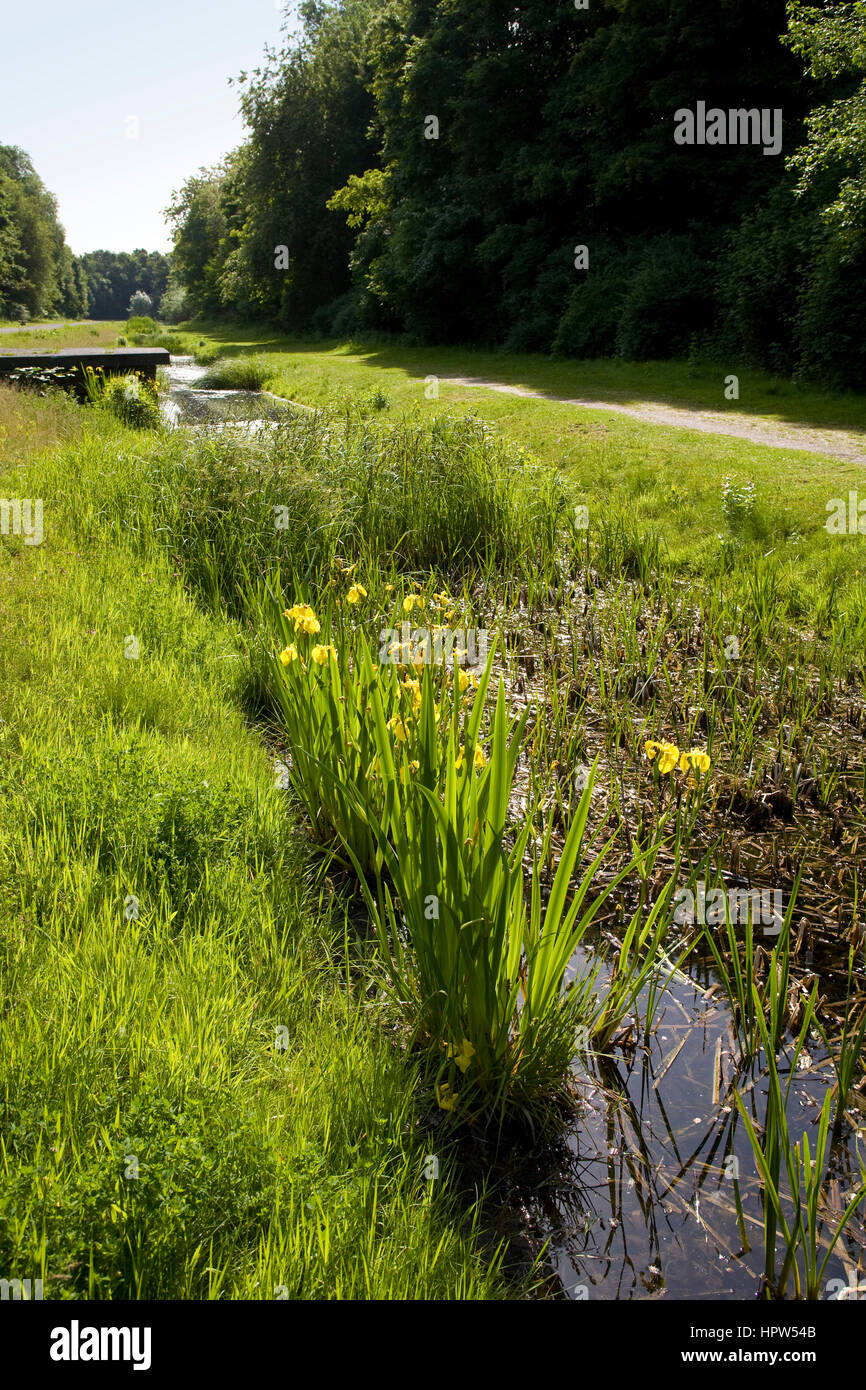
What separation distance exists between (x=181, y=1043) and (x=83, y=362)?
13.4m

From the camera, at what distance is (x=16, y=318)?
64.9 metres

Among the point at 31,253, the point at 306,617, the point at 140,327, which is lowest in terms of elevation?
the point at 306,617

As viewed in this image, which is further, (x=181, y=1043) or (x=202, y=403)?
(x=202, y=403)

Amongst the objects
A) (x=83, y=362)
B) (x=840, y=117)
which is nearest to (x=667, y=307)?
(x=840, y=117)

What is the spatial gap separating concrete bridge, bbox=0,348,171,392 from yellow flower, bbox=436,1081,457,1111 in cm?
1235

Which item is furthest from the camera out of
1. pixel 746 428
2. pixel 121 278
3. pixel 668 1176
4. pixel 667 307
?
pixel 121 278

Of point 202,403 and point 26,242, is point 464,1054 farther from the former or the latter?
point 26,242

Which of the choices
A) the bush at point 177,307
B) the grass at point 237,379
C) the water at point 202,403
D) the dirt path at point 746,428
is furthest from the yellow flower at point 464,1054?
the bush at point 177,307

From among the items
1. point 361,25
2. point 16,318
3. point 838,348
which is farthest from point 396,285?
point 16,318

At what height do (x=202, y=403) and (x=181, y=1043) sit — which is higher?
(x=202, y=403)

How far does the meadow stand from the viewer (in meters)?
1.69

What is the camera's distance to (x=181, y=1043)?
79.3 inches

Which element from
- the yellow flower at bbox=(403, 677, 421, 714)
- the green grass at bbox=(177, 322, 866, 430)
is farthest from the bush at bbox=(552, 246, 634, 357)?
the yellow flower at bbox=(403, 677, 421, 714)

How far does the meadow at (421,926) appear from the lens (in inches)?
66.7
